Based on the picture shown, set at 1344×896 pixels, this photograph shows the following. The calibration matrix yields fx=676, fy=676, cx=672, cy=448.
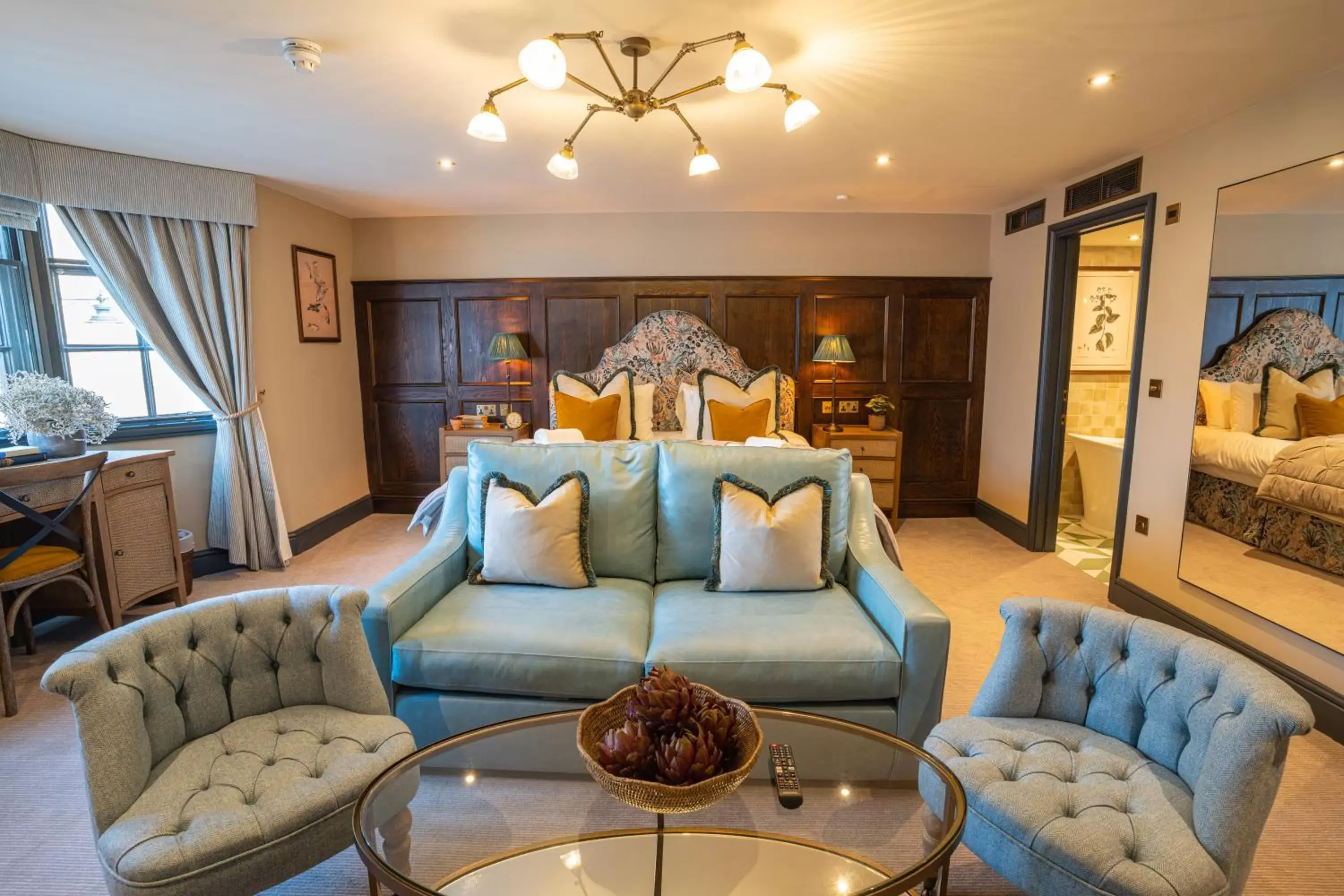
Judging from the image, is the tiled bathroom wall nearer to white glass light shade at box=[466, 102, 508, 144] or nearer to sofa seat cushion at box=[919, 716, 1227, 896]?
sofa seat cushion at box=[919, 716, 1227, 896]

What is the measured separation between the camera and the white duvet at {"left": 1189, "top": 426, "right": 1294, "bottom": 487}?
8.83 ft

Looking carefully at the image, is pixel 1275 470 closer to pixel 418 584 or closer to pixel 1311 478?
pixel 1311 478

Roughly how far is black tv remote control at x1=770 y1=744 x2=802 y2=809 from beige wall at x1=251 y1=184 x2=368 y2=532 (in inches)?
154

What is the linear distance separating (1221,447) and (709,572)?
2.30 metres

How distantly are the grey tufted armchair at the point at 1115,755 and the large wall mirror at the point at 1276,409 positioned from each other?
1381mm

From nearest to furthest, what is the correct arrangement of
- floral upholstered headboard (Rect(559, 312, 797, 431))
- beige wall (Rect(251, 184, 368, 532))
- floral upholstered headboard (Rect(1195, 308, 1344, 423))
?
1. floral upholstered headboard (Rect(1195, 308, 1344, 423))
2. beige wall (Rect(251, 184, 368, 532))
3. floral upholstered headboard (Rect(559, 312, 797, 431))

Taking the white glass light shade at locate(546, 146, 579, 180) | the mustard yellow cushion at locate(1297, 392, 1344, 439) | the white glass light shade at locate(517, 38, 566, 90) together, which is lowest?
the mustard yellow cushion at locate(1297, 392, 1344, 439)

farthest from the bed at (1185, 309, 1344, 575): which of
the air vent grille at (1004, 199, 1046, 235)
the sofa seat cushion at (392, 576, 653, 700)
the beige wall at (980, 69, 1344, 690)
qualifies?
the sofa seat cushion at (392, 576, 653, 700)

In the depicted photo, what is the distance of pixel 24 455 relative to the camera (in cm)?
306

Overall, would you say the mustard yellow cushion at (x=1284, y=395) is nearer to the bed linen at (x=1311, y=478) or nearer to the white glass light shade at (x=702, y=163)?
the bed linen at (x=1311, y=478)

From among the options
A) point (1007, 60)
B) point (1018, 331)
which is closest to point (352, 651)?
point (1007, 60)

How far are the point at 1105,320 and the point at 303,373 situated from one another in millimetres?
6067

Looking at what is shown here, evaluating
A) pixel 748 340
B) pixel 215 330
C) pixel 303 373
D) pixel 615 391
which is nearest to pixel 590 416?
pixel 615 391

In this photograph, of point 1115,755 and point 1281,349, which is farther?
point 1281,349
